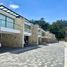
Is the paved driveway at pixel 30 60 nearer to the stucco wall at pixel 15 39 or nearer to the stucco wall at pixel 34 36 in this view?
the stucco wall at pixel 15 39

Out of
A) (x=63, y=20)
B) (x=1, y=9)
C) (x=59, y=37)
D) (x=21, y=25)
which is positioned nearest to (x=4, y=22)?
(x=1, y=9)

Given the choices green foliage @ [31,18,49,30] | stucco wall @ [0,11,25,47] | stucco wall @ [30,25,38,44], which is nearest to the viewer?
stucco wall @ [0,11,25,47]

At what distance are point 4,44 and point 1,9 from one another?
9.60 metres

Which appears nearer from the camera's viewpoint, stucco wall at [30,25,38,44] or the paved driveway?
A: the paved driveway

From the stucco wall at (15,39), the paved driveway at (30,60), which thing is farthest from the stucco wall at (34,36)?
the paved driveway at (30,60)

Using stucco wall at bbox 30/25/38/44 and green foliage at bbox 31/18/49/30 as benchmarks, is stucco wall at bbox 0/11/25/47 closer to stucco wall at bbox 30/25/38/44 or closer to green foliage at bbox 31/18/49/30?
stucco wall at bbox 30/25/38/44

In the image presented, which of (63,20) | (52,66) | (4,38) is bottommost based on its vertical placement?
(52,66)

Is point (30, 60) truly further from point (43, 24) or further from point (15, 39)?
point (43, 24)

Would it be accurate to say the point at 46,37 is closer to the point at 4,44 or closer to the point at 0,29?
the point at 4,44

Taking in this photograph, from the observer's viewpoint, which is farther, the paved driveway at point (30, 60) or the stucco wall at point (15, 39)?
the stucco wall at point (15, 39)

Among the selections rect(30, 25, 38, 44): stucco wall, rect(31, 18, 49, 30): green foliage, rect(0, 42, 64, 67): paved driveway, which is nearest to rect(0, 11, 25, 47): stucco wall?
rect(0, 42, 64, 67): paved driveway

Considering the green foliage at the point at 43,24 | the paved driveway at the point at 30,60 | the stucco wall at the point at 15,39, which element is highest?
the green foliage at the point at 43,24

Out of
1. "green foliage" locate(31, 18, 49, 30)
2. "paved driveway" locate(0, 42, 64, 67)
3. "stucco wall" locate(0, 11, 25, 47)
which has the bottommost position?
"paved driveway" locate(0, 42, 64, 67)

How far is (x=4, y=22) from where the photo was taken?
26.4 meters
